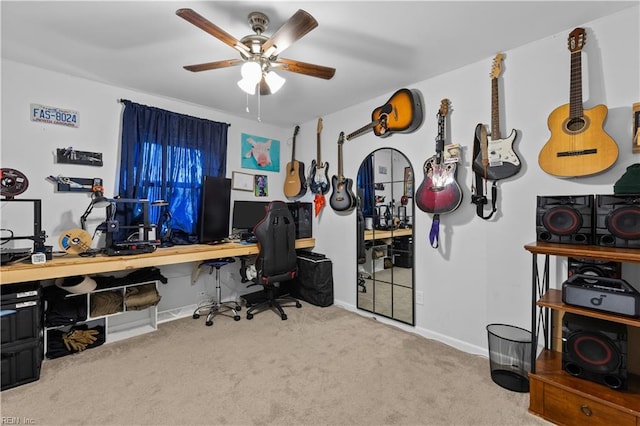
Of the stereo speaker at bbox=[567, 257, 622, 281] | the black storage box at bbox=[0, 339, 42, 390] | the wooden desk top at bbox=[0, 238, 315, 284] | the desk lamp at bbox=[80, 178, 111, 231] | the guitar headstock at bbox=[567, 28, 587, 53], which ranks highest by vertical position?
the guitar headstock at bbox=[567, 28, 587, 53]

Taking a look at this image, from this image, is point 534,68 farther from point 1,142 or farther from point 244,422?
point 1,142

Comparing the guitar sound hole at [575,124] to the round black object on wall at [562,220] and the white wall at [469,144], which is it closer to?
the white wall at [469,144]

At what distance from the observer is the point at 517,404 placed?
5.70ft

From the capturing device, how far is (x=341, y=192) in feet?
11.3

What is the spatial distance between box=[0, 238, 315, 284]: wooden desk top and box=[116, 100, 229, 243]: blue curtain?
46 centimetres

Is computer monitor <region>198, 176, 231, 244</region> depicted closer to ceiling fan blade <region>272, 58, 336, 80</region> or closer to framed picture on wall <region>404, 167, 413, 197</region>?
ceiling fan blade <region>272, 58, 336, 80</region>

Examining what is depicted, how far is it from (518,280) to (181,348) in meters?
2.76

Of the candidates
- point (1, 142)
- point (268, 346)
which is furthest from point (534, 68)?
point (1, 142)

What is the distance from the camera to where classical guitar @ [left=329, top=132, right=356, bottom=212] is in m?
3.36

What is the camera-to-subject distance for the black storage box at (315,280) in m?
3.44

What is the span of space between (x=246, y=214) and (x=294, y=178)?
2.79 ft

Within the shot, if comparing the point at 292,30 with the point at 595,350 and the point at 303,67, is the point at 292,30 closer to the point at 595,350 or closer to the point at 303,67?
the point at 303,67

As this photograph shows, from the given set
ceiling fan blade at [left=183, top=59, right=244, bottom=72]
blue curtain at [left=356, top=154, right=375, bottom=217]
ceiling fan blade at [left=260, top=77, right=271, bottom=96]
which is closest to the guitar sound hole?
blue curtain at [left=356, top=154, right=375, bottom=217]

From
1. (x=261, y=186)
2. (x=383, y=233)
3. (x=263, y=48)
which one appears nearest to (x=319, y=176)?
(x=261, y=186)
